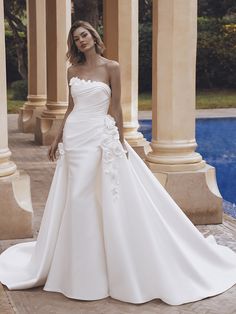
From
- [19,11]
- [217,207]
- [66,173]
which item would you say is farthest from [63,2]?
[19,11]

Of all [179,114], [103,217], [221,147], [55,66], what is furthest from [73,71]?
[221,147]

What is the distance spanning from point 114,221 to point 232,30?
2570 centimetres

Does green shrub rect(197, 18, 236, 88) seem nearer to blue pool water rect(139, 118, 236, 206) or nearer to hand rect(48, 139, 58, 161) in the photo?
blue pool water rect(139, 118, 236, 206)

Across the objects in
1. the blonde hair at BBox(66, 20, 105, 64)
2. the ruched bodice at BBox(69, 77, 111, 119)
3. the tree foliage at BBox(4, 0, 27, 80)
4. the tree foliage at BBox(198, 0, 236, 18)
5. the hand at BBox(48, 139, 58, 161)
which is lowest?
the hand at BBox(48, 139, 58, 161)

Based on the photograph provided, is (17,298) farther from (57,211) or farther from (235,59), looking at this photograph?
(235,59)

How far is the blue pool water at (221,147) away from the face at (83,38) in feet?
14.9

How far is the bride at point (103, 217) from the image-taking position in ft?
15.9

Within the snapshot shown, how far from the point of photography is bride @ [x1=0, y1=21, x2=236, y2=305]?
4852mm

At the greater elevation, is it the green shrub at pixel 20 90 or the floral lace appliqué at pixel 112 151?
the floral lace appliqué at pixel 112 151

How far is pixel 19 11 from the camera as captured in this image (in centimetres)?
2873

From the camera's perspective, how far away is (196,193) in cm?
710

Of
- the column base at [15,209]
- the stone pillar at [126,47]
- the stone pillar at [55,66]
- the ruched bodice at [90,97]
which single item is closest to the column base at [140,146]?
the stone pillar at [126,47]

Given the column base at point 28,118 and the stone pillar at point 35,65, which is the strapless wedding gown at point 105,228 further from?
the column base at point 28,118

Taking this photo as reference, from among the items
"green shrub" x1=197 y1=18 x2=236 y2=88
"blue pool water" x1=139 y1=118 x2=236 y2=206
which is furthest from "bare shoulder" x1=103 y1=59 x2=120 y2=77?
"green shrub" x1=197 y1=18 x2=236 y2=88
